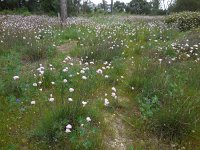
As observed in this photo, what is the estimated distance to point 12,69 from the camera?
6801 millimetres

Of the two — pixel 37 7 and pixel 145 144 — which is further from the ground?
pixel 37 7

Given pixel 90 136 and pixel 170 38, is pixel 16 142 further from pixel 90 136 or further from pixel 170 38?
pixel 170 38

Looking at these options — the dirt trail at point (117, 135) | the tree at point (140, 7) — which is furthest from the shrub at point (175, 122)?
the tree at point (140, 7)

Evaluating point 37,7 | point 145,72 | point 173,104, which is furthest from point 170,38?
point 37,7

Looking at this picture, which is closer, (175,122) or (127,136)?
(175,122)

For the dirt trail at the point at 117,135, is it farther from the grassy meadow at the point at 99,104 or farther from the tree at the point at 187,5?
the tree at the point at 187,5

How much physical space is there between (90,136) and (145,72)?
2914 mm

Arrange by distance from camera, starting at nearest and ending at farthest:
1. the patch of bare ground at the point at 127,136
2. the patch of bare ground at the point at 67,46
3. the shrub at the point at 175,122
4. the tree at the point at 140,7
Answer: the patch of bare ground at the point at 127,136 < the shrub at the point at 175,122 < the patch of bare ground at the point at 67,46 < the tree at the point at 140,7

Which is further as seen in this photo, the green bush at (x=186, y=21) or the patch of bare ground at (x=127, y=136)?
the green bush at (x=186, y=21)

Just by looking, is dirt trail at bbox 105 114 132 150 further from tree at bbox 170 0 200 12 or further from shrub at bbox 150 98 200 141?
tree at bbox 170 0 200 12

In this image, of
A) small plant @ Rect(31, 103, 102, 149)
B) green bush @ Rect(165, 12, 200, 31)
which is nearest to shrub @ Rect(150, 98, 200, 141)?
small plant @ Rect(31, 103, 102, 149)

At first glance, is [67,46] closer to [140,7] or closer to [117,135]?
[117,135]

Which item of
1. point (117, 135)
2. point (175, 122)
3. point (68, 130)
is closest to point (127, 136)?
point (117, 135)

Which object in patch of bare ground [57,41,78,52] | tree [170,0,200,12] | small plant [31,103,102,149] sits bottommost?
small plant [31,103,102,149]
